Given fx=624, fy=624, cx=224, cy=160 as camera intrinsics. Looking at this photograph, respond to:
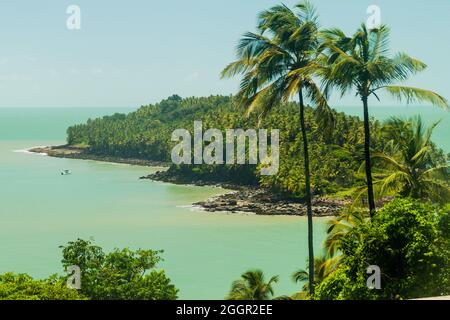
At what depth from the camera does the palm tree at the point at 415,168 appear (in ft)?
31.3

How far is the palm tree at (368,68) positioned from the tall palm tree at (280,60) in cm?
110

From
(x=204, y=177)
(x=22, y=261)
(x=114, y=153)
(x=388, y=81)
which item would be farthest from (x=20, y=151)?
(x=388, y=81)

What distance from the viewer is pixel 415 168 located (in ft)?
32.2

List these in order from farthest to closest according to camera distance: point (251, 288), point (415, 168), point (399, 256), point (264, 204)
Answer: point (264, 204) → point (251, 288) → point (415, 168) → point (399, 256)

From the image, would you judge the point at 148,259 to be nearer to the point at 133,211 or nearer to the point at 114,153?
the point at 133,211

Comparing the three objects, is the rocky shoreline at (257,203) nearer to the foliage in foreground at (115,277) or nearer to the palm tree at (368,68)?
the foliage in foreground at (115,277)

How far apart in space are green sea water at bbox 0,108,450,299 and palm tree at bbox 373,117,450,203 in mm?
3945

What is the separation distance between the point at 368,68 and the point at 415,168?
231 cm

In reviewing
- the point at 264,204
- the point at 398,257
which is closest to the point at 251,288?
the point at 398,257

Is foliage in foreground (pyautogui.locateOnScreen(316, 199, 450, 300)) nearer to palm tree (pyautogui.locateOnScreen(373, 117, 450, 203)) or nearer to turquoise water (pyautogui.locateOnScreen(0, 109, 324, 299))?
palm tree (pyautogui.locateOnScreen(373, 117, 450, 203))

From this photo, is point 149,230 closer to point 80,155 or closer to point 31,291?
point 31,291

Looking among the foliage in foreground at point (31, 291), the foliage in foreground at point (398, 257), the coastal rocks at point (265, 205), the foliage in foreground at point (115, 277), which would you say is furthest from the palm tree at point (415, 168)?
the coastal rocks at point (265, 205)

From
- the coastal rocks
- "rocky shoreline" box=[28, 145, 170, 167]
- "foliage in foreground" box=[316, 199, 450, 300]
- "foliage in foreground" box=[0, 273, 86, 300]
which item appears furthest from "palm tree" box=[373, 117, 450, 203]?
"rocky shoreline" box=[28, 145, 170, 167]
